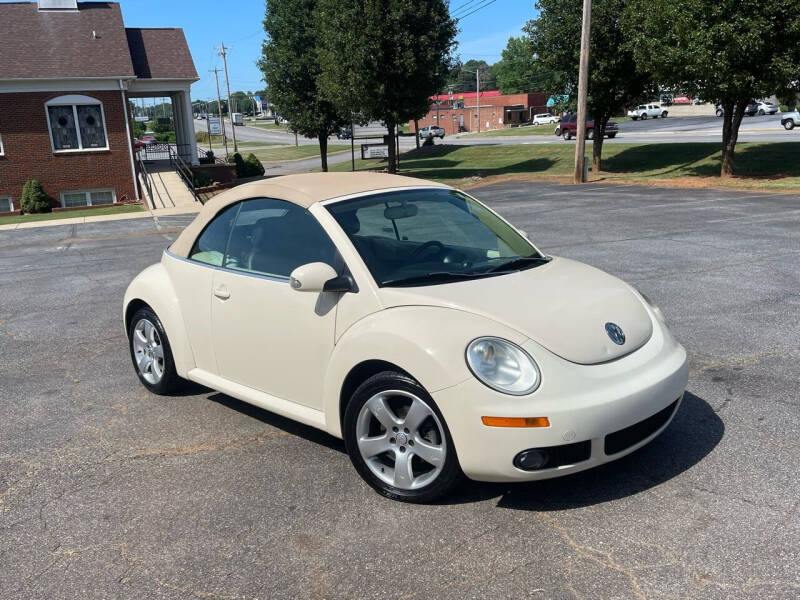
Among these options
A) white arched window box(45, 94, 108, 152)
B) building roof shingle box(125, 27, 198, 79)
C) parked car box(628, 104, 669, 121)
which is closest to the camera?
white arched window box(45, 94, 108, 152)

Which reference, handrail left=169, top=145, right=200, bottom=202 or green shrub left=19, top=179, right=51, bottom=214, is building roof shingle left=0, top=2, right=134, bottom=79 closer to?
green shrub left=19, top=179, right=51, bottom=214

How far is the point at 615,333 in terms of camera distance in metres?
3.64

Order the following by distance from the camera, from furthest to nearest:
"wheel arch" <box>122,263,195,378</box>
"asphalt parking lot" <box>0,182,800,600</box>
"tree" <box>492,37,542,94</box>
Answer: "tree" <box>492,37,542,94</box> < "wheel arch" <box>122,263,195,378</box> < "asphalt parking lot" <box>0,182,800,600</box>

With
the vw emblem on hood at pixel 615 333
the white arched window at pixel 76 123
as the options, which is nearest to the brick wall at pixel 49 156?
the white arched window at pixel 76 123

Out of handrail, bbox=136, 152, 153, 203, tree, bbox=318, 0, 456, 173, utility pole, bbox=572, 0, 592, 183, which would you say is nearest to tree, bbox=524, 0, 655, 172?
utility pole, bbox=572, 0, 592, 183

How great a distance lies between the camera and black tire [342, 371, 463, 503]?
11.1ft

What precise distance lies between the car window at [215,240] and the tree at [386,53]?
23214mm

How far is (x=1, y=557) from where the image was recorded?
10.7ft

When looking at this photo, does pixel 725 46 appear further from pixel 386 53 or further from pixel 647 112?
pixel 647 112

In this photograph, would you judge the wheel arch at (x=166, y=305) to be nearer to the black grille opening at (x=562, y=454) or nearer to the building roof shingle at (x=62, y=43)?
the black grille opening at (x=562, y=454)

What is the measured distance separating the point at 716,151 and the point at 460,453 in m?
29.6

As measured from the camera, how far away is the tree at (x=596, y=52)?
25594mm

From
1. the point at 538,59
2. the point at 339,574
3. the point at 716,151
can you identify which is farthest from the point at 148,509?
the point at 716,151

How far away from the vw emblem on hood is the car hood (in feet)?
0.08
